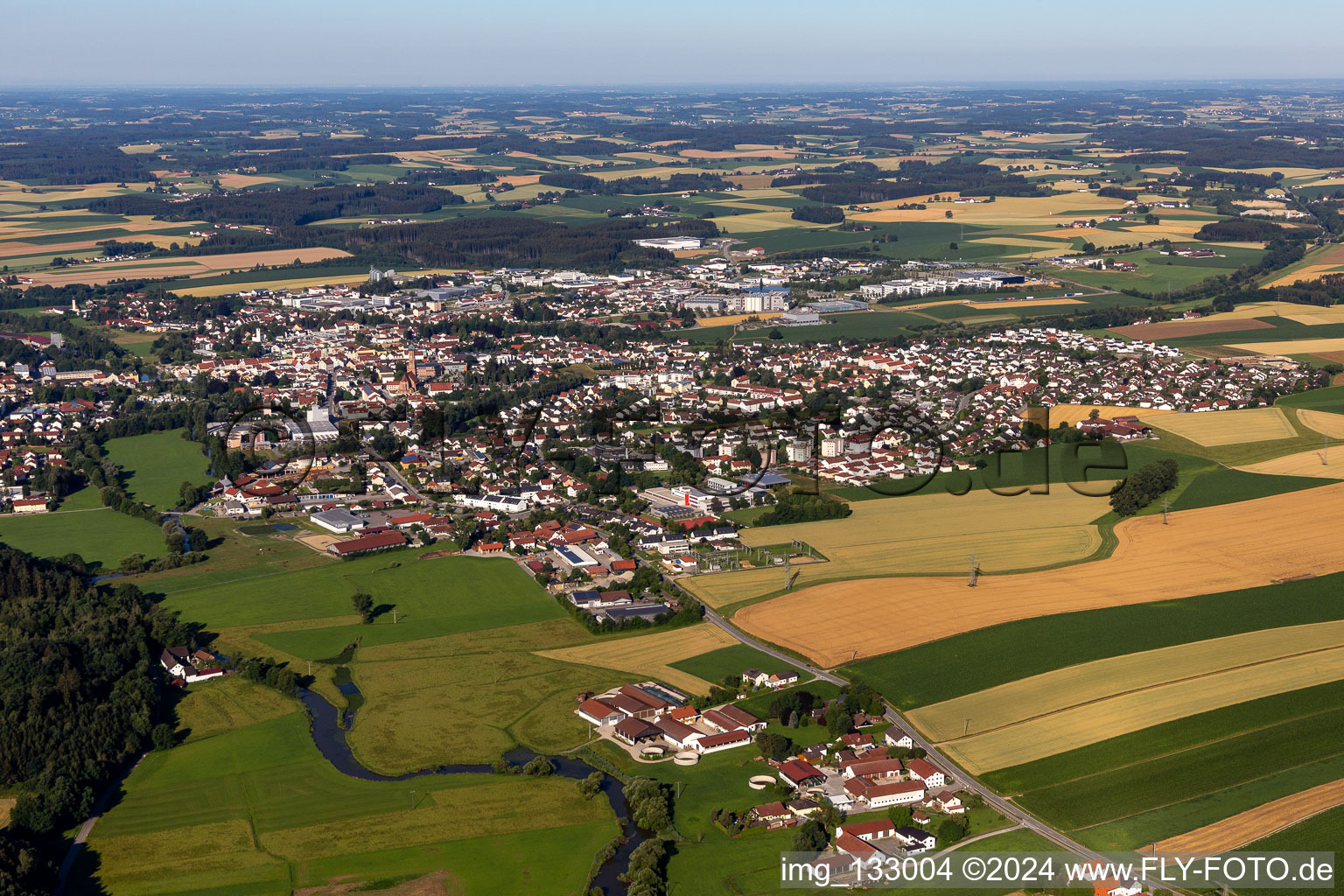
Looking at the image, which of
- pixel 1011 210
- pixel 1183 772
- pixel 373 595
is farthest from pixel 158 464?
pixel 1011 210

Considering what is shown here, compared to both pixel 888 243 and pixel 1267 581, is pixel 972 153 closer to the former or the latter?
pixel 888 243

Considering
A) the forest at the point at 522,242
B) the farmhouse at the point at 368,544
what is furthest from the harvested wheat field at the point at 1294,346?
the farmhouse at the point at 368,544

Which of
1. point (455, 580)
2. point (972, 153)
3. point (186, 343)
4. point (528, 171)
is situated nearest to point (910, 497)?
point (455, 580)

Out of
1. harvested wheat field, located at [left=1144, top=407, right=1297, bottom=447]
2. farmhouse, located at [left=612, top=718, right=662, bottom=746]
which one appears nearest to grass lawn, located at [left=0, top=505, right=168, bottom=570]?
farmhouse, located at [left=612, top=718, right=662, bottom=746]

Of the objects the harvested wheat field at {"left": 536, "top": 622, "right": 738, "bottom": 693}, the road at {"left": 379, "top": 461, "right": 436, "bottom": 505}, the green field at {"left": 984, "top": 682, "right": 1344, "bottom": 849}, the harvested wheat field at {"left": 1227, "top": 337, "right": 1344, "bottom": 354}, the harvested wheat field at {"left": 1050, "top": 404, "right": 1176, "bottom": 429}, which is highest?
the harvested wheat field at {"left": 1227, "top": 337, "right": 1344, "bottom": 354}

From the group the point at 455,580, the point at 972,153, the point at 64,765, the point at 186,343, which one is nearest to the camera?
the point at 64,765

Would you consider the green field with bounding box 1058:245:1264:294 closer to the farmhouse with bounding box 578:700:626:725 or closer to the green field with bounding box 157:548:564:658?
the green field with bounding box 157:548:564:658
